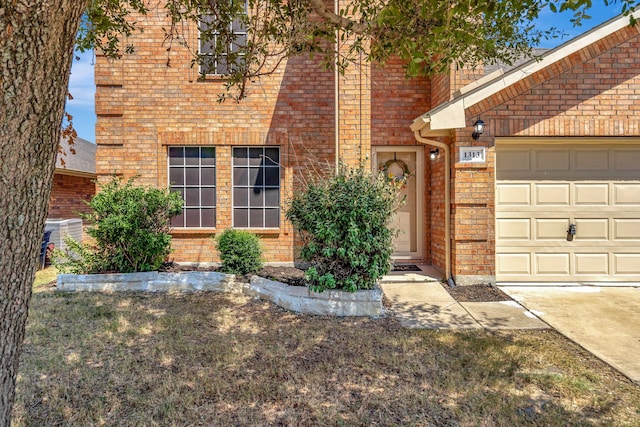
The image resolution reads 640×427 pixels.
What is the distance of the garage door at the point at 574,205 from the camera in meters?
6.40

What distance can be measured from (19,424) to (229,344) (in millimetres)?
1808

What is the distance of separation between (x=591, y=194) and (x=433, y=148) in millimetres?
2915

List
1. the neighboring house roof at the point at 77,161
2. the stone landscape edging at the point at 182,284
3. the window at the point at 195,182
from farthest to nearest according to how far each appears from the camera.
A: the neighboring house roof at the point at 77,161 → the window at the point at 195,182 → the stone landscape edging at the point at 182,284

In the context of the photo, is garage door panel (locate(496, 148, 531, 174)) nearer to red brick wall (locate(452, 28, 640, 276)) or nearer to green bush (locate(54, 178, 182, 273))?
red brick wall (locate(452, 28, 640, 276))

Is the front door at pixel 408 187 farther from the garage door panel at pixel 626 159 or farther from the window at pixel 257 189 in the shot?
the garage door panel at pixel 626 159

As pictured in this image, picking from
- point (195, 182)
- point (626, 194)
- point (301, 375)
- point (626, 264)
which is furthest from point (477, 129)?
point (195, 182)

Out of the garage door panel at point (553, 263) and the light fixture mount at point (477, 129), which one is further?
the garage door panel at point (553, 263)

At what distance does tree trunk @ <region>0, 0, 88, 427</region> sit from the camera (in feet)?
5.16

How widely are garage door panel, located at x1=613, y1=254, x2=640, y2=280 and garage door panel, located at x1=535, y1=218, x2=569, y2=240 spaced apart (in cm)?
103

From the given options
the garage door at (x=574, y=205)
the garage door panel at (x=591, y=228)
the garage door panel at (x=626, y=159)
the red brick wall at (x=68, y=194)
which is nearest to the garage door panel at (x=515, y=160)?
the garage door at (x=574, y=205)

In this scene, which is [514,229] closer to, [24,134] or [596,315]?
[596,315]

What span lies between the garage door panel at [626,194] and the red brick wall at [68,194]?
49.8ft

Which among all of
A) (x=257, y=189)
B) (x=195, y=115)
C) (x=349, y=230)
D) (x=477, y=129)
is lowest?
(x=349, y=230)

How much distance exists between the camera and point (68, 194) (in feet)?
45.3
